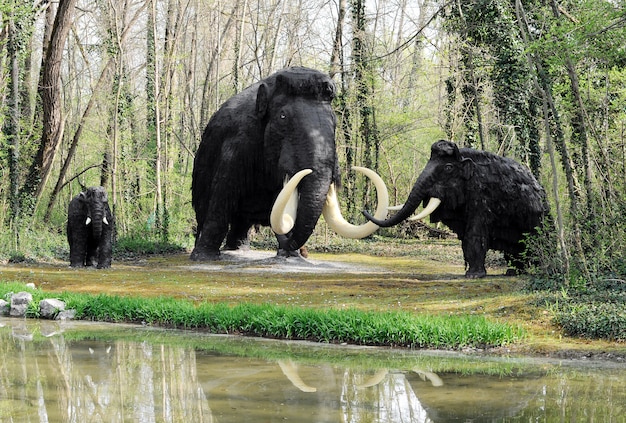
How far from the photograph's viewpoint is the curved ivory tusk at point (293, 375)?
20.6 feet

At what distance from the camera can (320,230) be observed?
24.9 meters

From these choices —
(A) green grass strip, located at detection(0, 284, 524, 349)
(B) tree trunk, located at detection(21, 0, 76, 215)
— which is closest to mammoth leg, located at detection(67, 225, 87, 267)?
(B) tree trunk, located at detection(21, 0, 76, 215)

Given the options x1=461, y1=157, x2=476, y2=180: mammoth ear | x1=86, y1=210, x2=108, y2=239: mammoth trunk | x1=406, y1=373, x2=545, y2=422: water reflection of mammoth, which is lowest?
x1=406, y1=373, x2=545, y2=422: water reflection of mammoth

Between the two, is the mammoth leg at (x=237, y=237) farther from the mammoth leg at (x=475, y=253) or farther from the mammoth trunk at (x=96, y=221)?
the mammoth leg at (x=475, y=253)

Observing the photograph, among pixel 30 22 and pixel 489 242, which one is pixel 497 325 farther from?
pixel 30 22

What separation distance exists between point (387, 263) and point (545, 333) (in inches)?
364

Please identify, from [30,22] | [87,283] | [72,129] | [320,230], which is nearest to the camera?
[87,283]

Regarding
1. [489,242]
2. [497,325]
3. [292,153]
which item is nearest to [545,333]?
[497,325]

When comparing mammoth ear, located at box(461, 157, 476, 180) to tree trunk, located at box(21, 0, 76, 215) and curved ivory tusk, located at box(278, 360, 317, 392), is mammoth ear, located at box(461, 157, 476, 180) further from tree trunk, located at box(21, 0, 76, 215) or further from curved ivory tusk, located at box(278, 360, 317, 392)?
tree trunk, located at box(21, 0, 76, 215)

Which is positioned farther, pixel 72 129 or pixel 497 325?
pixel 72 129

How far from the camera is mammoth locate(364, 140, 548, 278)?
1267 cm

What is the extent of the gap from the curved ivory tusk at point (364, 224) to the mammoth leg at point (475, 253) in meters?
1.65

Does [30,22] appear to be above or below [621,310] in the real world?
above

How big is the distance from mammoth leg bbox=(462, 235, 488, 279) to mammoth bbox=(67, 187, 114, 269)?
705cm
